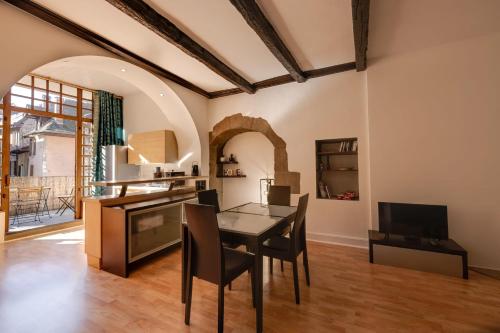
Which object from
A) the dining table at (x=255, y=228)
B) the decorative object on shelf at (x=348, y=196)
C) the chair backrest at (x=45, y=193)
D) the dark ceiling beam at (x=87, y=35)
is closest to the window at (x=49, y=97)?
the chair backrest at (x=45, y=193)

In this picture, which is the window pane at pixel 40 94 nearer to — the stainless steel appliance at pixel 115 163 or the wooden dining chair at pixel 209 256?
the stainless steel appliance at pixel 115 163

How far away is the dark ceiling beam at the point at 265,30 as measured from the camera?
81.3 inches

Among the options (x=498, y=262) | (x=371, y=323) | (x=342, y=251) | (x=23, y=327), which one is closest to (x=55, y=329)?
(x=23, y=327)

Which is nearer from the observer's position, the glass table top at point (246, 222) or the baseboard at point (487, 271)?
the glass table top at point (246, 222)

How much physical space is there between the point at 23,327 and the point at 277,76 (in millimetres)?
4315

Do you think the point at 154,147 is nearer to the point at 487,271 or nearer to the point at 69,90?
the point at 69,90

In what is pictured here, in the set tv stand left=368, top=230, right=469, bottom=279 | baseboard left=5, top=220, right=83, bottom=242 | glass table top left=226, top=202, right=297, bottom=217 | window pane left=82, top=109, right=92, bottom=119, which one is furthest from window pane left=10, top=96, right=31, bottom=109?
tv stand left=368, top=230, right=469, bottom=279

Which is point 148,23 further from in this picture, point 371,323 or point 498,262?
point 498,262

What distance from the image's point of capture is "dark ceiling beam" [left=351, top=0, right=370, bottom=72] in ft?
6.56

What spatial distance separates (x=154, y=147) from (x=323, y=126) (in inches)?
142

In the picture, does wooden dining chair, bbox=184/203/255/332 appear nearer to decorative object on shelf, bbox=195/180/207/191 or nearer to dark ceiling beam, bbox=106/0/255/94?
dark ceiling beam, bbox=106/0/255/94

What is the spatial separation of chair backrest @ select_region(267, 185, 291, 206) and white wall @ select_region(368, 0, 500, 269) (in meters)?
1.39

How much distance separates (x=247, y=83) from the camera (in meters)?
4.10

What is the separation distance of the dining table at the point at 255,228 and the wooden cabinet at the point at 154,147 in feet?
9.12
